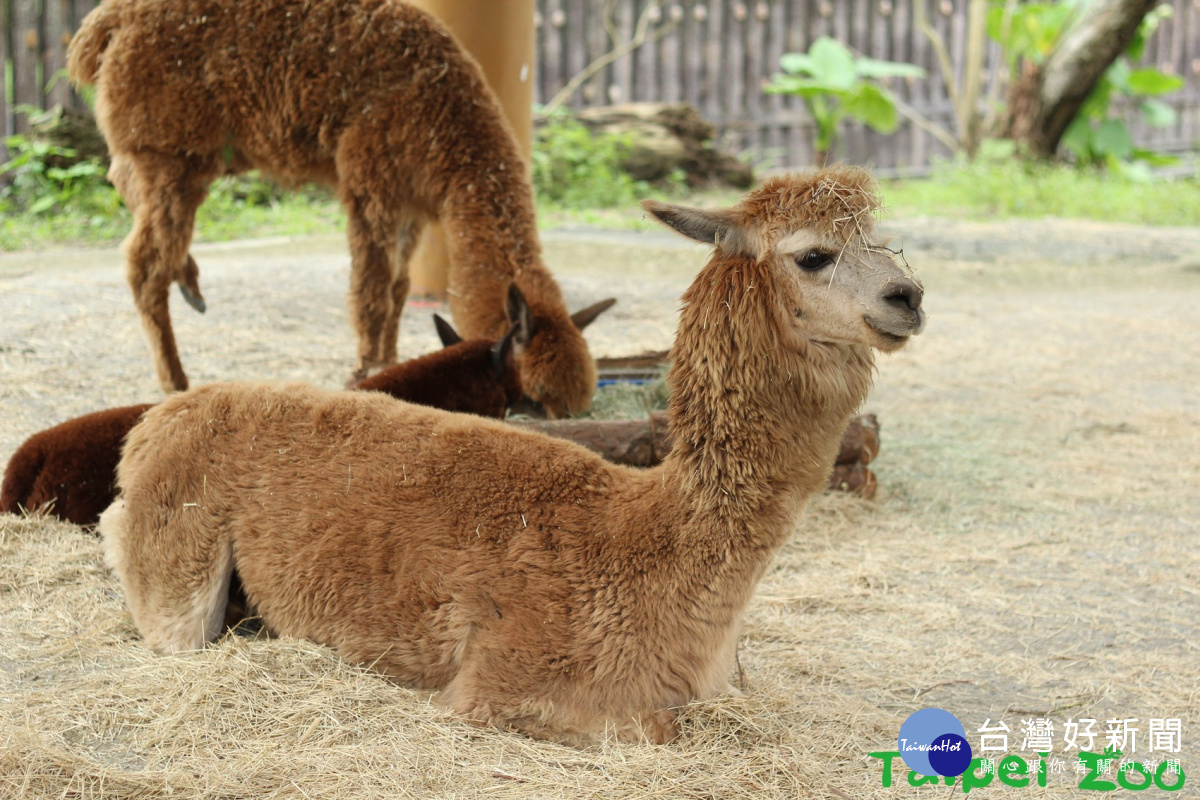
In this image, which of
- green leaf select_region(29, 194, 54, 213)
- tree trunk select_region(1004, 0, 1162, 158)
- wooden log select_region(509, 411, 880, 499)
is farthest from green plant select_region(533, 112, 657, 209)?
wooden log select_region(509, 411, 880, 499)

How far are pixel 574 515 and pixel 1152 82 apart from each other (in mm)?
17783

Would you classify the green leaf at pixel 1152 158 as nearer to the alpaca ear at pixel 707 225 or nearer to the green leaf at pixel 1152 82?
the green leaf at pixel 1152 82

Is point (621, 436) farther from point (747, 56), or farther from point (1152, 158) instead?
point (1152, 158)

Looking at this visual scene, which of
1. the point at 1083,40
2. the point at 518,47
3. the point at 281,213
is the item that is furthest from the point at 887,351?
the point at 1083,40

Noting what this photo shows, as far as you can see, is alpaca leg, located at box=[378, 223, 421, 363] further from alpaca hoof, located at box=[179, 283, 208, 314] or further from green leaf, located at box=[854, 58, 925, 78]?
green leaf, located at box=[854, 58, 925, 78]

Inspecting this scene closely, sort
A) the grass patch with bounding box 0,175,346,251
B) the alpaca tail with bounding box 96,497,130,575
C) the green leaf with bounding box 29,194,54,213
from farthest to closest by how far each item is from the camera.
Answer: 1. the green leaf with bounding box 29,194,54,213
2. the grass patch with bounding box 0,175,346,251
3. the alpaca tail with bounding box 96,497,130,575

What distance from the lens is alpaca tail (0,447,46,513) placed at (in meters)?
4.34

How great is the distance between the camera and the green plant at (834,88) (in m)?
16.6

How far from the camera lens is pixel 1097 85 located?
54.1 feet

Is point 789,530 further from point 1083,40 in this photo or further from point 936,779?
point 1083,40

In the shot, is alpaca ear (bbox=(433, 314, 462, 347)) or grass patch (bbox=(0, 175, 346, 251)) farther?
grass patch (bbox=(0, 175, 346, 251))

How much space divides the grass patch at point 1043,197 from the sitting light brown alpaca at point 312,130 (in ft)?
33.9

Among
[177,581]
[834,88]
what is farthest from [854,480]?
[834,88]

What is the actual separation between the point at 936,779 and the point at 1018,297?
28.0ft
